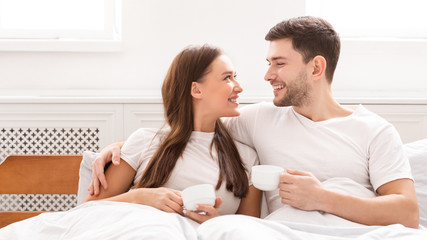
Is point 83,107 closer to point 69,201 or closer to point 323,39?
point 69,201

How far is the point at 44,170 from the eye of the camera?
184cm

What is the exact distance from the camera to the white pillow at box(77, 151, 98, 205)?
1.56 meters

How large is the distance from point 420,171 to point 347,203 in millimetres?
466

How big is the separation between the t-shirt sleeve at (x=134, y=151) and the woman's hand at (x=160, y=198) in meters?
0.15

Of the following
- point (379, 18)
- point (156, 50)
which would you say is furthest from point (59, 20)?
point (379, 18)

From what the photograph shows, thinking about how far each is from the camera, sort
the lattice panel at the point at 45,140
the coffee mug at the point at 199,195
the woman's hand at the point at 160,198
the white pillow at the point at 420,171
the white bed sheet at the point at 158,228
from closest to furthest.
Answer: the white bed sheet at the point at 158,228
the coffee mug at the point at 199,195
the woman's hand at the point at 160,198
the white pillow at the point at 420,171
the lattice panel at the point at 45,140

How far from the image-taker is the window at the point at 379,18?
2400 millimetres

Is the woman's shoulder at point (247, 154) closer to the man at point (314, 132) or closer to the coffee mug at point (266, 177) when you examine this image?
the man at point (314, 132)

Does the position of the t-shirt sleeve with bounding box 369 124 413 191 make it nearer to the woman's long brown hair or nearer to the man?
the man

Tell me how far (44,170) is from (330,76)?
1.23m

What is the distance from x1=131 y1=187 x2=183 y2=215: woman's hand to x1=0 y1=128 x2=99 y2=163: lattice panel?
669 millimetres

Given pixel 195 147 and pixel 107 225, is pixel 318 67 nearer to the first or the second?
pixel 195 147

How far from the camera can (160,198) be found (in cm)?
134

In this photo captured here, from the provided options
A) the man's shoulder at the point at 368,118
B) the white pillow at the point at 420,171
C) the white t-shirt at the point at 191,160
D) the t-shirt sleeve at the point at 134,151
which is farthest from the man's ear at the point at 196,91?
the white pillow at the point at 420,171
